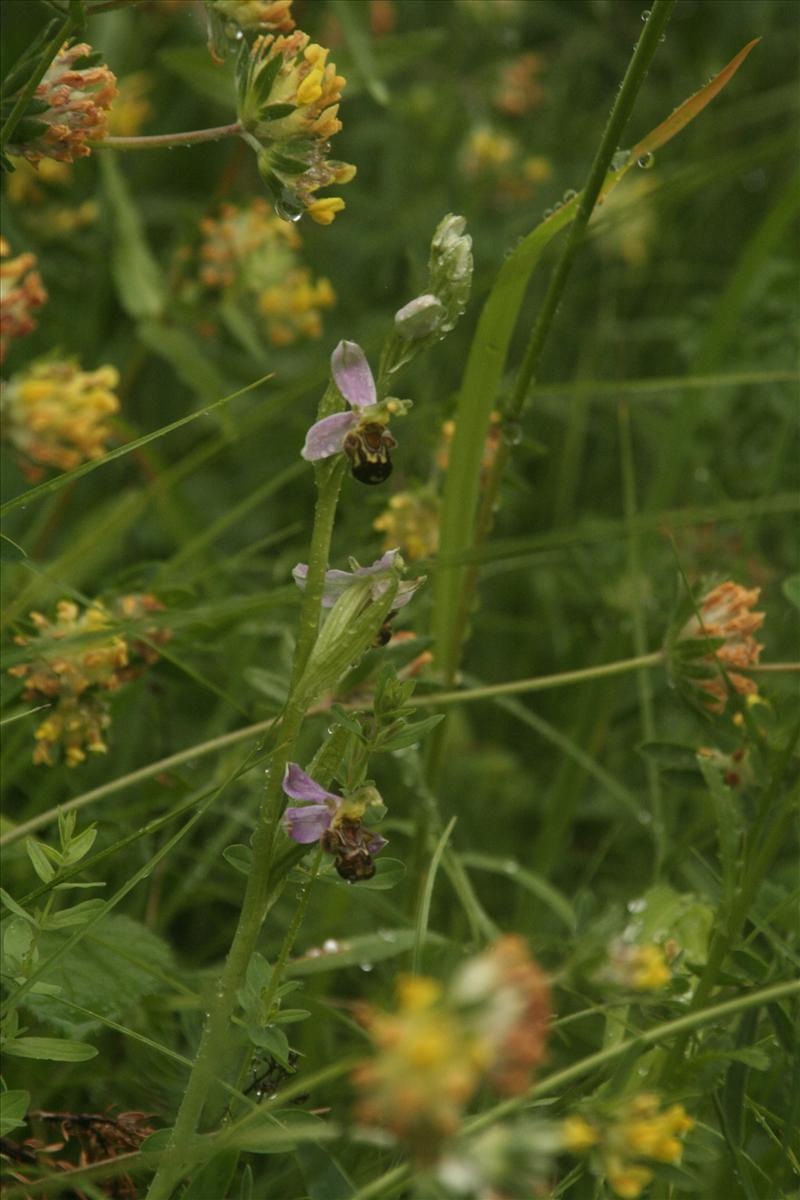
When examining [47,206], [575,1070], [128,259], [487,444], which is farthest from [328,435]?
[47,206]

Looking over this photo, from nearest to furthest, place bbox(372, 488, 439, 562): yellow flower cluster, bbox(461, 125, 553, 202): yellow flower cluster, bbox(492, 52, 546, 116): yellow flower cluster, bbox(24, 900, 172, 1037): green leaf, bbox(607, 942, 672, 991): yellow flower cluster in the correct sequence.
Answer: bbox(607, 942, 672, 991): yellow flower cluster
bbox(24, 900, 172, 1037): green leaf
bbox(372, 488, 439, 562): yellow flower cluster
bbox(461, 125, 553, 202): yellow flower cluster
bbox(492, 52, 546, 116): yellow flower cluster

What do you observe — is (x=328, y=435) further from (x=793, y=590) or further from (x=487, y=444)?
(x=487, y=444)

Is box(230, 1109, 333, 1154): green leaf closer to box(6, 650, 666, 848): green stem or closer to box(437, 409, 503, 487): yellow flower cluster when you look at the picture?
box(6, 650, 666, 848): green stem

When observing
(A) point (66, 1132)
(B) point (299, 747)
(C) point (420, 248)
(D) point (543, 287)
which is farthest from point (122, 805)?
(D) point (543, 287)

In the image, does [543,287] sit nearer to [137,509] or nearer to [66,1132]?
[137,509]

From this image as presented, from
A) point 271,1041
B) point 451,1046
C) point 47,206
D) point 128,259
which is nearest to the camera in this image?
point 451,1046

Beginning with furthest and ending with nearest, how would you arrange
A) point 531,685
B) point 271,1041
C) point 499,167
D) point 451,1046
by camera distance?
point 499,167, point 531,685, point 271,1041, point 451,1046

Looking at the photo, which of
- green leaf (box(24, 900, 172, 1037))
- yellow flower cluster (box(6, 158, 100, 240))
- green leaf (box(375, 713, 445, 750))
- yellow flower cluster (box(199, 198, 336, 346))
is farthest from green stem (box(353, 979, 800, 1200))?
yellow flower cluster (box(6, 158, 100, 240))
